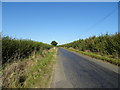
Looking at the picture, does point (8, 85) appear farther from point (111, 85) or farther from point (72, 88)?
point (111, 85)

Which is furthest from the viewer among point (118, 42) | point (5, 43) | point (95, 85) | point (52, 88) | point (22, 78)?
point (118, 42)

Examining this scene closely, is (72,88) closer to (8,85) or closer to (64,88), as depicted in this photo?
(64,88)

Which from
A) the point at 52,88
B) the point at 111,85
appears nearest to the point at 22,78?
the point at 52,88

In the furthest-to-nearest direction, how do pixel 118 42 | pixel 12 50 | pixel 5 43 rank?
pixel 118 42 < pixel 12 50 < pixel 5 43

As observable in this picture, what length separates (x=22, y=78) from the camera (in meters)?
4.79

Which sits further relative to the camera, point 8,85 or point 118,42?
point 118,42

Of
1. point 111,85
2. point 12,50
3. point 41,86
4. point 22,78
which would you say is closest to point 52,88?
point 41,86

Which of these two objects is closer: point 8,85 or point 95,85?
point 8,85

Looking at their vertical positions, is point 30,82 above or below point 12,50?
below

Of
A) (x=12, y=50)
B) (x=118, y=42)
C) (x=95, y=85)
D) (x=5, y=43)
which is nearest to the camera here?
(x=95, y=85)

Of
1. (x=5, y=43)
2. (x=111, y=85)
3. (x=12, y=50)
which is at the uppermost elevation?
(x=5, y=43)

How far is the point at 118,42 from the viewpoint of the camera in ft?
39.9

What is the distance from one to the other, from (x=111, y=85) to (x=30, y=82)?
3752 mm

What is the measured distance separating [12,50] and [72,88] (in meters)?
6.86
